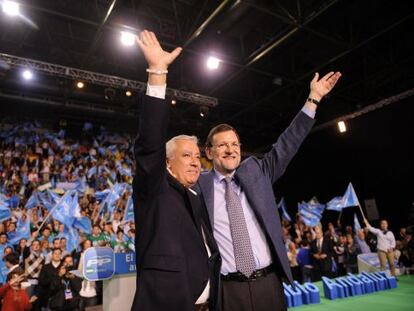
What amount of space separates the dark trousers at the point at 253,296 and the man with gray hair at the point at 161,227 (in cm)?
28

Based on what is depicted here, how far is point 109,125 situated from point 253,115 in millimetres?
5457

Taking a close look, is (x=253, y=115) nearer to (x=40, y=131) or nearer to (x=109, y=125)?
(x=109, y=125)

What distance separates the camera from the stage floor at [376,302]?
438 cm

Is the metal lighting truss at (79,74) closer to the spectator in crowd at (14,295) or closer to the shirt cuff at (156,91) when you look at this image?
the spectator in crowd at (14,295)

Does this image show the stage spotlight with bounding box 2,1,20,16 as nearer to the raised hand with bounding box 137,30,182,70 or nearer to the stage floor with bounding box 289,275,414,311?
the raised hand with bounding box 137,30,182,70

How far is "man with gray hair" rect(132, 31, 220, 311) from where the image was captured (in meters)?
1.14

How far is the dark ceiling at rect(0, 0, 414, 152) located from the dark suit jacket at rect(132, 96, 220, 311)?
5.45 m

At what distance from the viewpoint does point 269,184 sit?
1.92 meters

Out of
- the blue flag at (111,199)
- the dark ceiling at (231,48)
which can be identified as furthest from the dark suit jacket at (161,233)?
the blue flag at (111,199)

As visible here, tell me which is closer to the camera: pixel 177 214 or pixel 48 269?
pixel 177 214

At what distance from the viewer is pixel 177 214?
1285mm

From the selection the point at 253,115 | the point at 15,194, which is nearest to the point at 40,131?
the point at 15,194

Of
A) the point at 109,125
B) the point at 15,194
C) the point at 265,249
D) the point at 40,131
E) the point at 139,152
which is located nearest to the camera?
the point at 139,152

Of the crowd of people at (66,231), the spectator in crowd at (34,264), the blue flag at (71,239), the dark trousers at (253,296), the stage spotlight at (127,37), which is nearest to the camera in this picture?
the dark trousers at (253,296)
